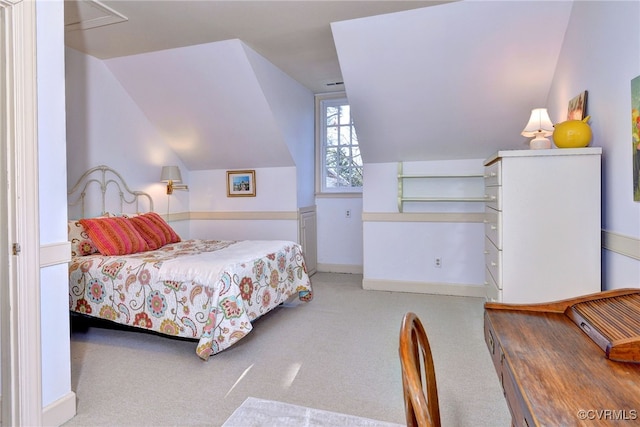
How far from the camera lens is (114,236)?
318 cm

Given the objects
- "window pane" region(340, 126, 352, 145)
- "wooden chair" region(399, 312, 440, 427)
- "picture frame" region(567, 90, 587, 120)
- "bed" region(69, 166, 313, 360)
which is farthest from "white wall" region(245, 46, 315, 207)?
"wooden chair" region(399, 312, 440, 427)

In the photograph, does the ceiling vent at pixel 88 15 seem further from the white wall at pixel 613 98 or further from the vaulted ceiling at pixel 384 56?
the white wall at pixel 613 98

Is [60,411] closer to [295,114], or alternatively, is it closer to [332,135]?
[295,114]

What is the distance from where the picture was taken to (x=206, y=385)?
2207 millimetres

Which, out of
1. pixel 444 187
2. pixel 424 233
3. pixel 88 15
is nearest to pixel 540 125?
pixel 444 187

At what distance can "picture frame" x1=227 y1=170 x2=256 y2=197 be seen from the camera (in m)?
4.82

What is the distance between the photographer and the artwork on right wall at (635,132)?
166 cm

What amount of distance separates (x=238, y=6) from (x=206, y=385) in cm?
258

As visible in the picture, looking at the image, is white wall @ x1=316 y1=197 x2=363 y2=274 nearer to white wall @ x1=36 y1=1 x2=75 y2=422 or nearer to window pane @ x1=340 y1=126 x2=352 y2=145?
window pane @ x1=340 y1=126 x2=352 y2=145

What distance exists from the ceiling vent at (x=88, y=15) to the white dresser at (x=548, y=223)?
2.93 meters

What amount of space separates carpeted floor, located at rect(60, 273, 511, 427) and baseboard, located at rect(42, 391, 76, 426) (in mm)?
52

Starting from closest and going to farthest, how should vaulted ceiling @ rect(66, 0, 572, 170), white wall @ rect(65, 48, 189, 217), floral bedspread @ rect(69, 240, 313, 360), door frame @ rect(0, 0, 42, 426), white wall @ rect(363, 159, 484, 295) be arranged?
door frame @ rect(0, 0, 42, 426)
floral bedspread @ rect(69, 240, 313, 360)
vaulted ceiling @ rect(66, 0, 572, 170)
white wall @ rect(65, 48, 189, 217)
white wall @ rect(363, 159, 484, 295)

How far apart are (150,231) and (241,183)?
1.51 meters

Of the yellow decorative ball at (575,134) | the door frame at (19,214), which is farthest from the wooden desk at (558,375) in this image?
the door frame at (19,214)
